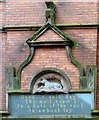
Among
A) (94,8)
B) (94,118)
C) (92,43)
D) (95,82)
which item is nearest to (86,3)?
(94,8)

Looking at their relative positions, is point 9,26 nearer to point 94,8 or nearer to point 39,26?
point 39,26

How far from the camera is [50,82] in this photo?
10102mm

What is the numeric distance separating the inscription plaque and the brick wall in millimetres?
235

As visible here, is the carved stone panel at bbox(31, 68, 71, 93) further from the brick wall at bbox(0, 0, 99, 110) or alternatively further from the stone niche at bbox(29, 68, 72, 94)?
the brick wall at bbox(0, 0, 99, 110)

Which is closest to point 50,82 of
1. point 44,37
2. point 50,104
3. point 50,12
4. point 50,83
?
point 50,83

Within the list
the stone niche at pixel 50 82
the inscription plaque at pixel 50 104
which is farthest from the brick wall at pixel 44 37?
the inscription plaque at pixel 50 104

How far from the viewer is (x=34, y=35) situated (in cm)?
1017

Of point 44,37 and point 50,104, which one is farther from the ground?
point 44,37

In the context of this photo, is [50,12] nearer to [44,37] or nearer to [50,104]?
[44,37]

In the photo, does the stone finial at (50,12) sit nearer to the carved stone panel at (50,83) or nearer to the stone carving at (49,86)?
A: the carved stone panel at (50,83)

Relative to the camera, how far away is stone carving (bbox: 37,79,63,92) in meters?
10.0

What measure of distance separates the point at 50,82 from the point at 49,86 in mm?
94

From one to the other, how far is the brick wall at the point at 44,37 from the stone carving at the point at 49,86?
26cm

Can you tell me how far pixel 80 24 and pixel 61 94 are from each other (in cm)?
142
